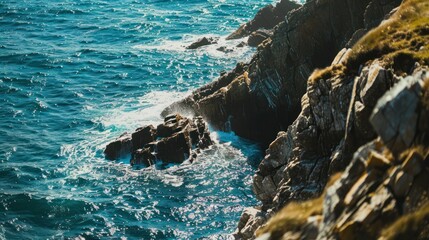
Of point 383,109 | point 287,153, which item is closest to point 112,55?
point 287,153

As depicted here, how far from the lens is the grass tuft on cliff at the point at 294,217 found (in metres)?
17.9

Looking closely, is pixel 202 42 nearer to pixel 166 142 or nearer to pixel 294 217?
pixel 166 142

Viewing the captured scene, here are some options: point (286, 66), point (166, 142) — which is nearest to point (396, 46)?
point (286, 66)

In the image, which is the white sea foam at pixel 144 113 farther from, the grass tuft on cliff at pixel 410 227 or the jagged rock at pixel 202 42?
the grass tuft on cliff at pixel 410 227

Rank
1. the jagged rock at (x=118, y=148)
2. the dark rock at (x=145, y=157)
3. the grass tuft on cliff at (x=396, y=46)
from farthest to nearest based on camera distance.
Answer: the jagged rock at (x=118, y=148) → the dark rock at (x=145, y=157) → the grass tuft on cliff at (x=396, y=46)

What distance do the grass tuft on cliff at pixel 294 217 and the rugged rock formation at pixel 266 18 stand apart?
84767 mm

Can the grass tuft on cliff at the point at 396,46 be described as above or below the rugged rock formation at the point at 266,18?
below

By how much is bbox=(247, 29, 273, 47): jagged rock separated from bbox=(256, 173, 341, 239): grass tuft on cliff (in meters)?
78.0

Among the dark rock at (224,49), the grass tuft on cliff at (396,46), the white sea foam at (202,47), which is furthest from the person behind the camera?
the dark rock at (224,49)

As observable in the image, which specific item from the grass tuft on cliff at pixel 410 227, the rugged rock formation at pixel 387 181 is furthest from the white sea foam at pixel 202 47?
the grass tuft on cliff at pixel 410 227

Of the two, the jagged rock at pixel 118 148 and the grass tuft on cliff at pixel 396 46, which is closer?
the grass tuft on cliff at pixel 396 46

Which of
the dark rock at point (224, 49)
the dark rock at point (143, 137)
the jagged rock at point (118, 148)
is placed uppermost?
the dark rock at point (224, 49)

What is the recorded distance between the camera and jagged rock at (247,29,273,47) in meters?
95.6

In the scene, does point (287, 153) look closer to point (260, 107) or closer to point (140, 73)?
point (260, 107)
